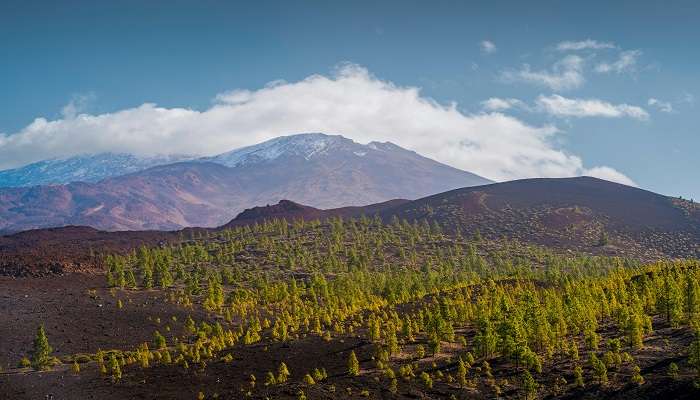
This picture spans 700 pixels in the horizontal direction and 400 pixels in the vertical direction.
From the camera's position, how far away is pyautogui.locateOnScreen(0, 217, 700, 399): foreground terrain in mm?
48594

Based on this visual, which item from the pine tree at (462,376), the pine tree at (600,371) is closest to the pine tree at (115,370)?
the pine tree at (462,376)

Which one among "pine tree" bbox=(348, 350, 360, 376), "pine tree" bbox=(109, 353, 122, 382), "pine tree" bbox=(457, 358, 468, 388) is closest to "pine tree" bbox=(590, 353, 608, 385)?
"pine tree" bbox=(457, 358, 468, 388)

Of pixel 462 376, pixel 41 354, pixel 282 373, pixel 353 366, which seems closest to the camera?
pixel 462 376

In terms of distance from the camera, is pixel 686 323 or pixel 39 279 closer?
pixel 686 323

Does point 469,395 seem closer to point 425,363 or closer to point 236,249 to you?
point 425,363

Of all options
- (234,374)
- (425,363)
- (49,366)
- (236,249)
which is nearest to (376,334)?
(425,363)

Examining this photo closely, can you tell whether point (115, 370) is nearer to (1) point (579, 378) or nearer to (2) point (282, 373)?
A: (2) point (282, 373)

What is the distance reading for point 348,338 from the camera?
6800 cm

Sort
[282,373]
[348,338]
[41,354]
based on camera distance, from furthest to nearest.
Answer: [348,338] < [41,354] < [282,373]

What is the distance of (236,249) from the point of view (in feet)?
550

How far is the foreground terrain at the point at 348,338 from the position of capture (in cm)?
4859

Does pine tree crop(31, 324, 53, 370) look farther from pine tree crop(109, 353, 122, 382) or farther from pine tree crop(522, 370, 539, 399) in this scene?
pine tree crop(522, 370, 539, 399)

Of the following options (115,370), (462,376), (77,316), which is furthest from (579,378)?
(77,316)

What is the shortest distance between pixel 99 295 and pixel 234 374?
5864 cm
